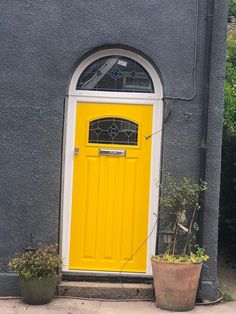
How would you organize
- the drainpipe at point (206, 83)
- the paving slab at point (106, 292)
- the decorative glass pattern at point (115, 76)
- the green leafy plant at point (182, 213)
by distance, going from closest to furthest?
the green leafy plant at point (182, 213)
the paving slab at point (106, 292)
the drainpipe at point (206, 83)
the decorative glass pattern at point (115, 76)

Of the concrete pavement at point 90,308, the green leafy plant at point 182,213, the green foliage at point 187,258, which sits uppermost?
the green leafy plant at point 182,213

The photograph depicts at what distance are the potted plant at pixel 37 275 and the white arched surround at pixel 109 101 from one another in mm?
492

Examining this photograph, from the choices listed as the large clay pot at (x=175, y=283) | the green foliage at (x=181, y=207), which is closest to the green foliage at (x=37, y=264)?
the large clay pot at (x=175, y=283)

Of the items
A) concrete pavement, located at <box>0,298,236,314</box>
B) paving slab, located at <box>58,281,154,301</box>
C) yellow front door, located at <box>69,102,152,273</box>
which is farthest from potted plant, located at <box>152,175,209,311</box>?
yellow front door, located at <box>69,102,152,273</box>

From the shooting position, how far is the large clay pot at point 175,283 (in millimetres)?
5547

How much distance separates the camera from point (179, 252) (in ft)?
19.8

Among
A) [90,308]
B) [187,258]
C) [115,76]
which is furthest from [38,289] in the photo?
[115,76]

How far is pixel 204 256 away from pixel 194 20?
9.14ft

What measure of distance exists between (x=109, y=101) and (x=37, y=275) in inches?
87.4

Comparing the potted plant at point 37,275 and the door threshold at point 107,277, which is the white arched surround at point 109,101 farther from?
the potted plant at point 37,275

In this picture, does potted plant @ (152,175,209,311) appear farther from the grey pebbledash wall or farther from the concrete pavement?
the grey pebbledash wall

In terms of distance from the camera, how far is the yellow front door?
20.3ft

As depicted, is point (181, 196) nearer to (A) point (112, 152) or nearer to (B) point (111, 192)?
(B) point (111, 192)

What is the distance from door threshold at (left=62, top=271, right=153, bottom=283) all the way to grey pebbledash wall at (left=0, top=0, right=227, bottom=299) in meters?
0.55
